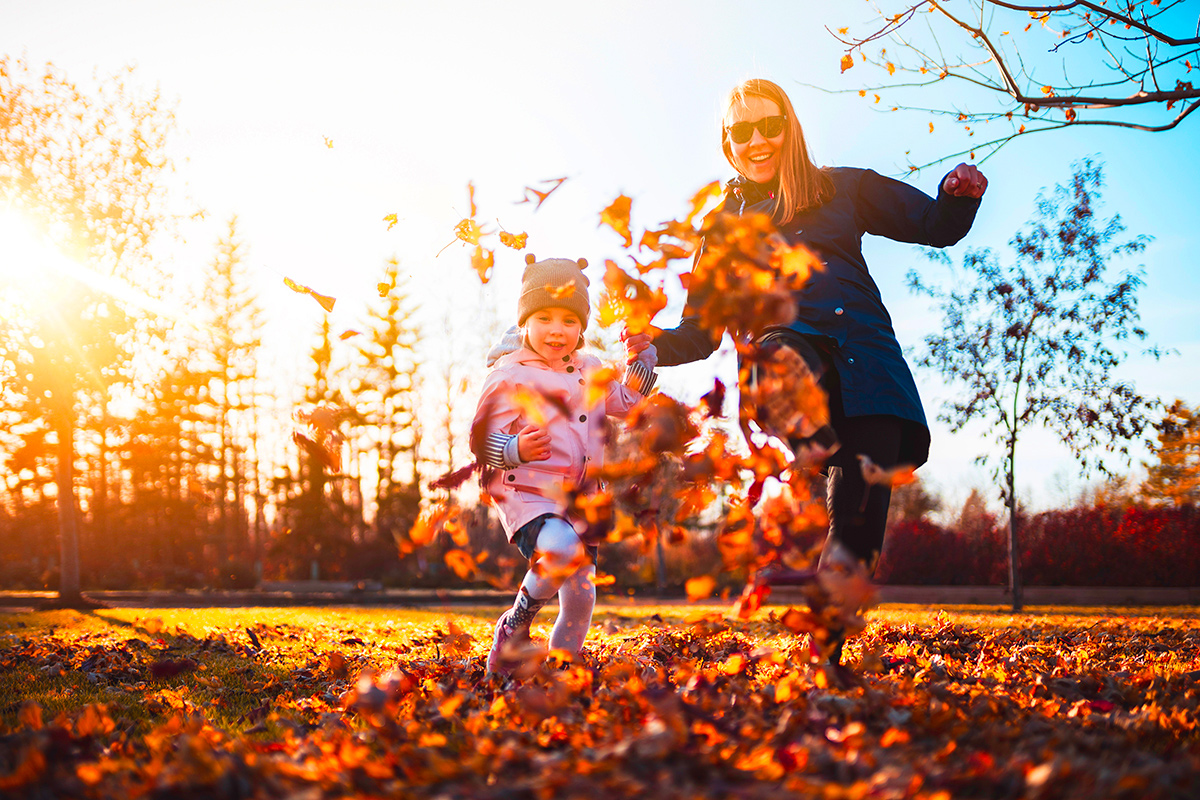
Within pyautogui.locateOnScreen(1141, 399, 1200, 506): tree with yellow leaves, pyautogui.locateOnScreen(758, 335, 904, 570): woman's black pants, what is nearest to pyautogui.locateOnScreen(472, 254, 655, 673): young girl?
pyautogui.locateOnScreen(758, 335, 904, 570): woman's black pants

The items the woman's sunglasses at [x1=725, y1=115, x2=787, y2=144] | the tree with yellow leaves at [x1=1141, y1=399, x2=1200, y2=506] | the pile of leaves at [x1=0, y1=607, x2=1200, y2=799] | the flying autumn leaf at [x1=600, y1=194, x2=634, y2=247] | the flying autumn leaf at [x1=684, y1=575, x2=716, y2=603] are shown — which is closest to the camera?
the pile of leaves at [x1=0, y1=607, x2=1200, y2=799]

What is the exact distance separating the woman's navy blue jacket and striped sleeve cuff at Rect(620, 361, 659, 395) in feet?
0.26

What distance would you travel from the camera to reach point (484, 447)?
9.87 feet

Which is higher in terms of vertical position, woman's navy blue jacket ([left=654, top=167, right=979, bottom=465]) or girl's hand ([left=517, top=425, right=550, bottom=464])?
woman's navy blue jacket ([left=654, top=167, right=979, bottom=465])

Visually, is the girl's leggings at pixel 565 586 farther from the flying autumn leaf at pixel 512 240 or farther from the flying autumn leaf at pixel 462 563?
the flying autumn leaf at pixel 512 240

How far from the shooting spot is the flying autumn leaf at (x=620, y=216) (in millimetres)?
2303

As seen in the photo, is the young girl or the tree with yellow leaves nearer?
the young girl

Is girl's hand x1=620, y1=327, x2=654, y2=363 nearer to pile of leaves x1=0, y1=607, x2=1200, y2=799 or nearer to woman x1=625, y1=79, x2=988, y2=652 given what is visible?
woman x1=625, y1=79, x2=988, y2=652

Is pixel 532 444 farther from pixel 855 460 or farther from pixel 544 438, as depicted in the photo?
pixel 855 460

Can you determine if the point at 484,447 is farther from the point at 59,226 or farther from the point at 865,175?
the point at 59,226

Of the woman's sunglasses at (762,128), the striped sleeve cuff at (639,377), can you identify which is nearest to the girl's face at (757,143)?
the woman's sunglasses at (762,128)

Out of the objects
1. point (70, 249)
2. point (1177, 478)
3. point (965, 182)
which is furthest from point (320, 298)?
point (1177, 478)

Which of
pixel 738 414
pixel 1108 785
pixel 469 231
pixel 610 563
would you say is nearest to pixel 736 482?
pixel 738 414

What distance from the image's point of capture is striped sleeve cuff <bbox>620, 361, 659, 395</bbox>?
113 inches
